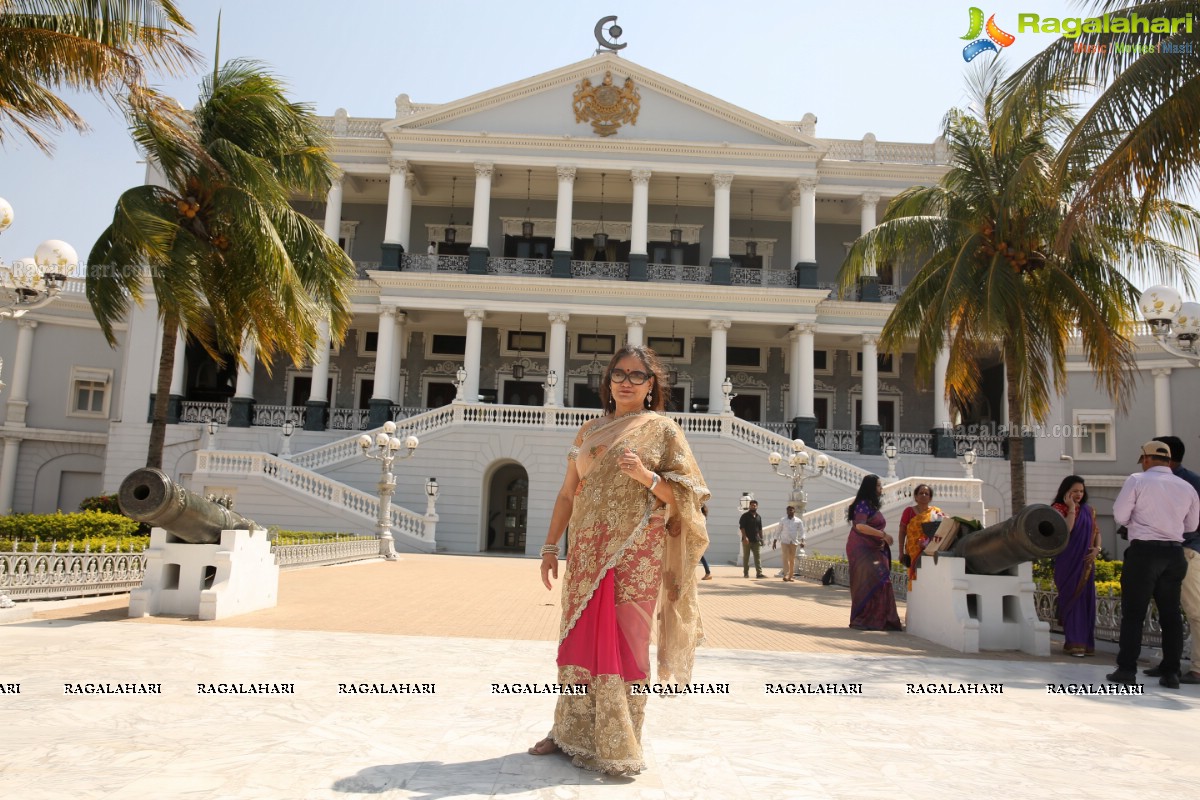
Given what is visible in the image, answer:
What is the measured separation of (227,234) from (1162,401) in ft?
96.6

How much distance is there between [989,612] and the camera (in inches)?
330

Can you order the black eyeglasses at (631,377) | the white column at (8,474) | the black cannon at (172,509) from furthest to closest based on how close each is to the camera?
the white column at (8,474)
the black cannon at (172,509)
the black eyeglasses at (631,377)

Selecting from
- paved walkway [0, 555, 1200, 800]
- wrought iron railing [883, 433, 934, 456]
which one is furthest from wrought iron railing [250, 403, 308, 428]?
paved walkway [0, 555, 1200, 800]

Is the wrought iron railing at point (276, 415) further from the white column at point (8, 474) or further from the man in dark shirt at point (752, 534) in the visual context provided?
the man in dark shirt at point (752, 534)

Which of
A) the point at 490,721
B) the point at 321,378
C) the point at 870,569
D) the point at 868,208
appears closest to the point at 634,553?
the point at 490,721

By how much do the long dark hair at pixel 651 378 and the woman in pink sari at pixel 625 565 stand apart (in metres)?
0.01

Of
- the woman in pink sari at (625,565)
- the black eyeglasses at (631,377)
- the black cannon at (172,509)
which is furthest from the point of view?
the black cannon at (172,509)

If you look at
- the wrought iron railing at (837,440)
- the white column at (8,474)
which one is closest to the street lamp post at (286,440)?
the white column at (8,474)

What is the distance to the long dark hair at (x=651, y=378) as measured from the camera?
4.33 m

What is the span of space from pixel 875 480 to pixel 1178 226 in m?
7.10

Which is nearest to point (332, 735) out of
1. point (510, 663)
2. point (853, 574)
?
point (510, 663)

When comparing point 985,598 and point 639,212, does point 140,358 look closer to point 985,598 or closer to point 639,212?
point 639,212

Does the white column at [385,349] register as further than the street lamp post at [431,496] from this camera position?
Yes

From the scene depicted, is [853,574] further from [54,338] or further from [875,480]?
[54,338]
